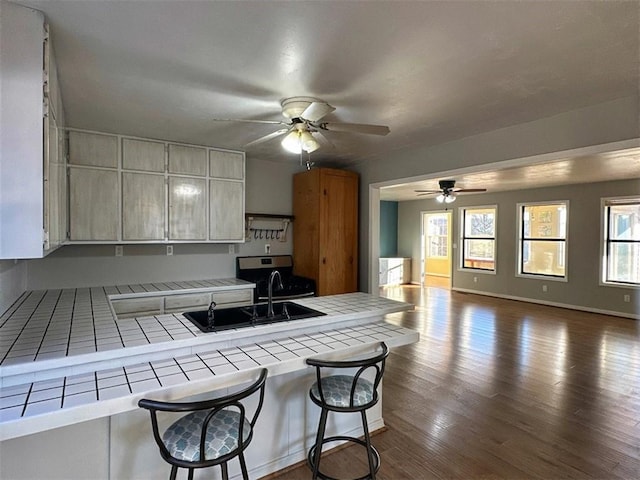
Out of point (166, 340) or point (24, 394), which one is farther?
point (166, 340)

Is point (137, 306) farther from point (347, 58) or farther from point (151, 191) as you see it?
point (347, 58)

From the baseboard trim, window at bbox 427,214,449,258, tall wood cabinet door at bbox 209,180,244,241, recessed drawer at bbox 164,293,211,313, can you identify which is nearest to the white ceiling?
tall wood cabinet door at bbox 209,180,244,241

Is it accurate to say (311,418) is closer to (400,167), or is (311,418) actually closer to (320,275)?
(320,275)

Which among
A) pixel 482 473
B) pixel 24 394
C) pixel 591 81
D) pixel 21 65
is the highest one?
pixel 591 81

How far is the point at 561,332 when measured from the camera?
203 inches

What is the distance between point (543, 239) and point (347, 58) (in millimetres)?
6895

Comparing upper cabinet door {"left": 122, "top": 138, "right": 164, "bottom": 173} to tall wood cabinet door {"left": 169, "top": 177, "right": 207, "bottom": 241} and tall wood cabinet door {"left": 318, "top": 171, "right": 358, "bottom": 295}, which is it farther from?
tall wood cabinet door {"left": 318, "top": 171, "right": 358, "bottom": 295}

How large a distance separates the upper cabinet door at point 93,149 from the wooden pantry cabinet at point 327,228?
217cm

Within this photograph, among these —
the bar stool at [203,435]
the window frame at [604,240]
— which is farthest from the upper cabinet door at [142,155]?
the window frame at [604,240]

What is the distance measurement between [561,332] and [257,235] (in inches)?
184

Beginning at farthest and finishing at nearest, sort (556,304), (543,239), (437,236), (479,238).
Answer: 1. (437,236)
2. (479,238)
3. (543,239)
4. (556,304)

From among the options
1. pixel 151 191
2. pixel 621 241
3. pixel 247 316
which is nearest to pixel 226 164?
pixel 151 191

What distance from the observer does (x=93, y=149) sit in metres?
3.34

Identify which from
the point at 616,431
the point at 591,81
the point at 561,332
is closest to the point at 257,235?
the point at 591,81
